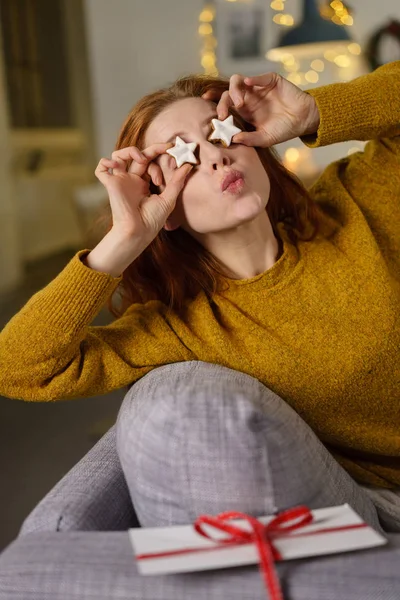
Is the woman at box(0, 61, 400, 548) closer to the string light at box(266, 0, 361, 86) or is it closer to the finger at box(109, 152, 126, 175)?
the finger at box(109, 152, 126, 175)

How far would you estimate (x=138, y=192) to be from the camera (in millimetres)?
1293

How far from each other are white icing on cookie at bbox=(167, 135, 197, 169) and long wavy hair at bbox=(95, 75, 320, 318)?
11 cm

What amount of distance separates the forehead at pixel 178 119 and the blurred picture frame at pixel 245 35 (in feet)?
16.6

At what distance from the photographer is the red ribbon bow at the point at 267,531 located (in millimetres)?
752

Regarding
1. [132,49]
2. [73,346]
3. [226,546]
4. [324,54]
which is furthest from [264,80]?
[132,49]

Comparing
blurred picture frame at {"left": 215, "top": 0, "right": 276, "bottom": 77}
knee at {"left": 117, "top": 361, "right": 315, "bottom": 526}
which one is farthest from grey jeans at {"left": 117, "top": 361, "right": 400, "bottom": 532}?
blurred picture frame at {"left": 215, "top": 0, "right": 276, "bottom": 77}

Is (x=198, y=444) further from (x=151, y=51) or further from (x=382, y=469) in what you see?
(x=151, y=51)

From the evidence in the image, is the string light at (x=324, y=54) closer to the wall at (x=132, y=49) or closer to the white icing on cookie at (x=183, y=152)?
the wall at (x=132, y=49)

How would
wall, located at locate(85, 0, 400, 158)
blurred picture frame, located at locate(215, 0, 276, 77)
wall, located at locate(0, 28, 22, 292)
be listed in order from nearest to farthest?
wall, located at locate(0, 28, 22, 292) → blurred picture frame, located at locate(215, 0, 276, 77) → wall, located at locate(85, 0, 400, 158)

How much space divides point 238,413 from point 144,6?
6.54 meters

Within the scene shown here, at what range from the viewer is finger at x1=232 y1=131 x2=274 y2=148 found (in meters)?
1.30

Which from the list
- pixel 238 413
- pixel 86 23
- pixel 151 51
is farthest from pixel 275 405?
pixel 86 23

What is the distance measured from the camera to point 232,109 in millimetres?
1388

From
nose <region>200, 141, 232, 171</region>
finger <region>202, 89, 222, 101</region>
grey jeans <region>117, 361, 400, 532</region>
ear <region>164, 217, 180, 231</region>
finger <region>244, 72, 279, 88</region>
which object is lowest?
grey jeans <region>117, 361, 400, 532</region>
